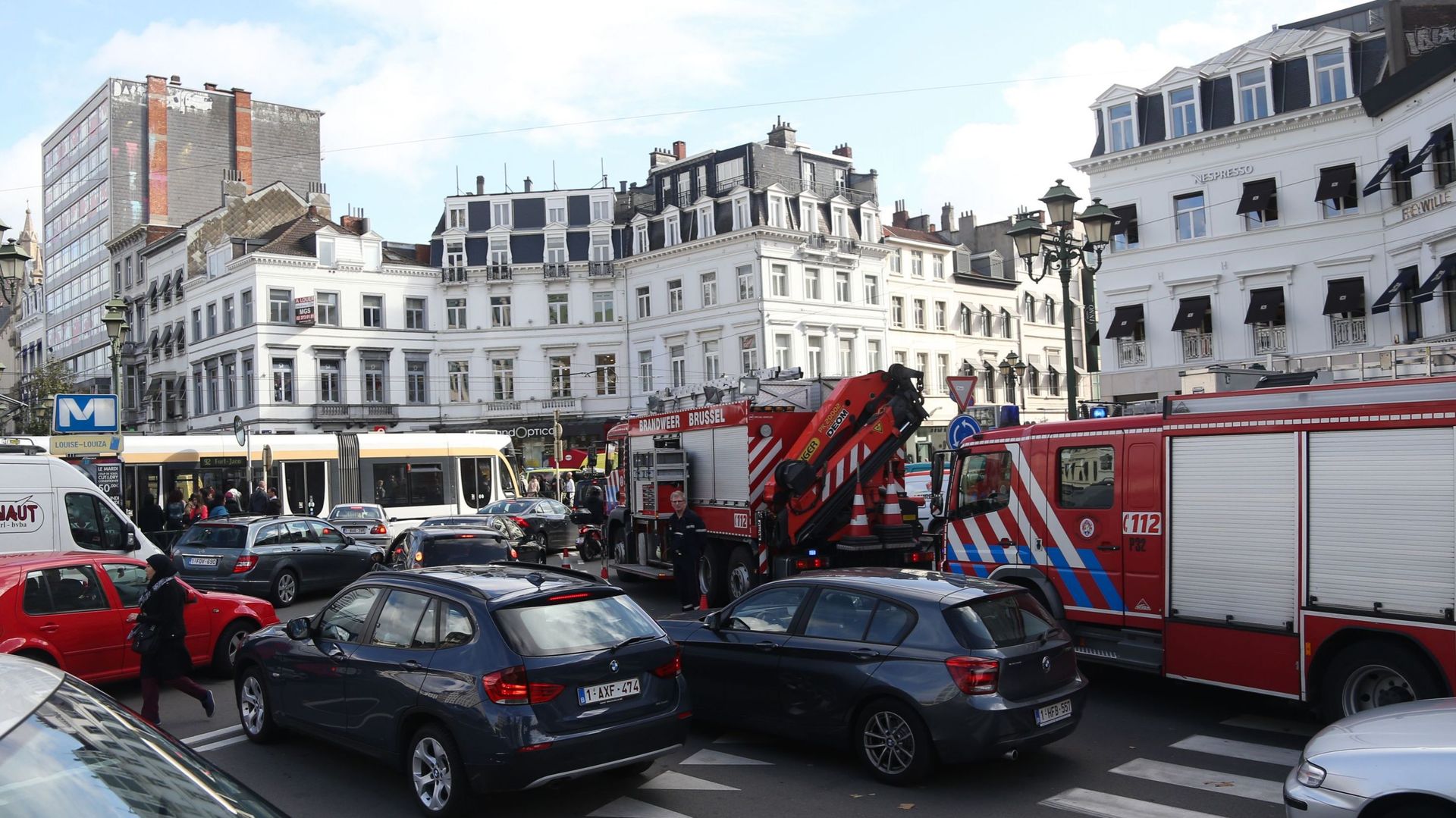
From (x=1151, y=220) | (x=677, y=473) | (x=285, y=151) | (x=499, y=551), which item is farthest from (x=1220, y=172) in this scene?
(x=285, y=151)

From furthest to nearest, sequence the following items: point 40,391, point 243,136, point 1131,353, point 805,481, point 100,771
A: 1. point 243,136
2. point 40,391
3. point 1131,353
4. point 805,481
5. point 100,771

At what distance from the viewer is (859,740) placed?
775cm

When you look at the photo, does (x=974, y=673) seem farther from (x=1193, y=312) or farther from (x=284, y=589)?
(x=1193, y=312)

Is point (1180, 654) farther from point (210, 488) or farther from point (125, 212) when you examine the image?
point (125, 212)

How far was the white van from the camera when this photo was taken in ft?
46.9

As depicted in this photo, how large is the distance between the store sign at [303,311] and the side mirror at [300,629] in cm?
4815

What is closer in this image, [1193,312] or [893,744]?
[893,744]

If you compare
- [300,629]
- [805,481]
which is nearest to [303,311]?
[805,481]

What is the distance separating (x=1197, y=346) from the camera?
34.5 metres

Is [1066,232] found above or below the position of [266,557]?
above

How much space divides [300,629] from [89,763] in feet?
19.5

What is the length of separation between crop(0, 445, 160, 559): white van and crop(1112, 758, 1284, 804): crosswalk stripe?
13.0 meters

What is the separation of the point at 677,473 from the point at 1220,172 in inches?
965

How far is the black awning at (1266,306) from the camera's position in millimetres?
32594
